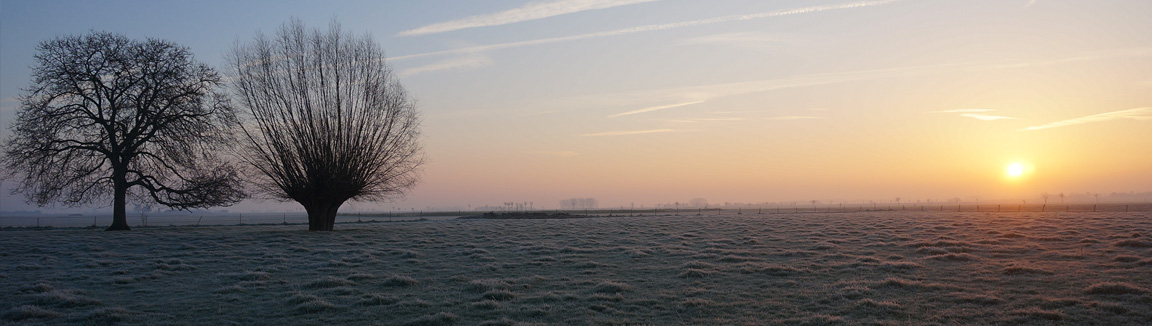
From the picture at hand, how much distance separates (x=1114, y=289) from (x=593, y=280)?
13.8 meters

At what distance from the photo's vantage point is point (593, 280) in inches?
807

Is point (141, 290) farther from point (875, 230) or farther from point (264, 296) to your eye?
point (875, 230)

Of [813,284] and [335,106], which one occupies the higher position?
[335,106]

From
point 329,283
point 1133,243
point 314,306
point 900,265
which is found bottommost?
point 314,306

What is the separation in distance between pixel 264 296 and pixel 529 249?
13740mm

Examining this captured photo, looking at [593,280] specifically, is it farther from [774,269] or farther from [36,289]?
[36,289]

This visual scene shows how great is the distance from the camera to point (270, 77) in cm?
4094

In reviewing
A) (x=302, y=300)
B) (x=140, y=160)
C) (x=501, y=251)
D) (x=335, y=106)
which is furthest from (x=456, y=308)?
(x=140, y=160)

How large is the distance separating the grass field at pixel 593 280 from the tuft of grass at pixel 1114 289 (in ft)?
0.15

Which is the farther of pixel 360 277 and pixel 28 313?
pixel 360 277

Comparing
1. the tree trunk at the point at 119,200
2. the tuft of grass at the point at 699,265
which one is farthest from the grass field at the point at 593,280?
the tree trunk at the point at 119,200

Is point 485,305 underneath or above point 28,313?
underneath

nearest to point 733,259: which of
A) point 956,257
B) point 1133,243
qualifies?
point 956,257

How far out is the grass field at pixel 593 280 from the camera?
15.0 meters
